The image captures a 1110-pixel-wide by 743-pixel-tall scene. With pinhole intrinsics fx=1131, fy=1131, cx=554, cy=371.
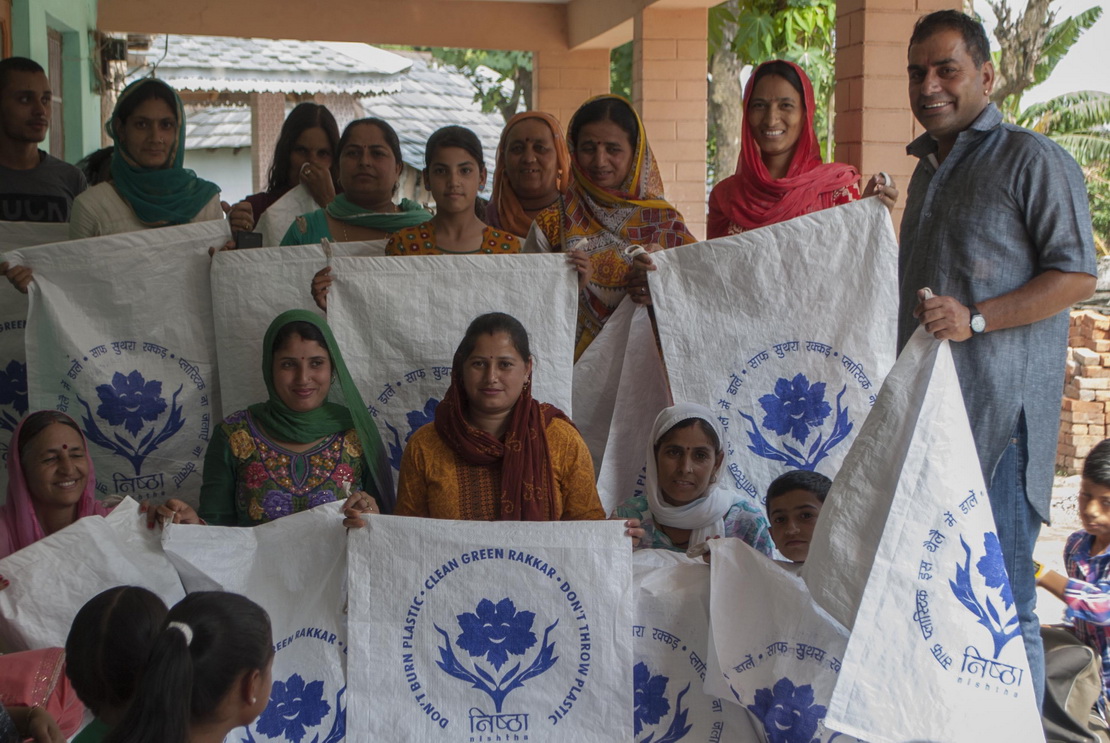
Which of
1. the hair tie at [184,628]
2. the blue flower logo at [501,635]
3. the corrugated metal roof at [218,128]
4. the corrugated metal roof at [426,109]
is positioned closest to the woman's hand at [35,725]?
the hair tie at [184,628]

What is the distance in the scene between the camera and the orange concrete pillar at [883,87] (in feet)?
16.0

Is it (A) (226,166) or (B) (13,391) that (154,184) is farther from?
(A) (226,166)

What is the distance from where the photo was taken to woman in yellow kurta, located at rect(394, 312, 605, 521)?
10.4ft

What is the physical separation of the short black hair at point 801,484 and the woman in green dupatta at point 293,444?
118 centimetres

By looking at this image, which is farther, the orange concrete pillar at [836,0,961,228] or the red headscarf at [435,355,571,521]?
the orange concrete pillar at [836,0,961,228]

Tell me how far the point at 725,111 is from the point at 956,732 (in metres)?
10.6

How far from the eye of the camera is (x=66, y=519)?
3160 mm

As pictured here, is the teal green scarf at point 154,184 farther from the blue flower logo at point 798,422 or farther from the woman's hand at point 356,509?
the blue flower logo at point 798,422

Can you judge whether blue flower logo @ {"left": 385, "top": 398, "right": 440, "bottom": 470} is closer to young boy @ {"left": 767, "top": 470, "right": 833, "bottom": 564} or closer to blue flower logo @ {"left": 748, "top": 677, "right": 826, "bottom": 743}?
young boy @ {"left": 767, "top": 470, "right": 833, "bottom": 564}

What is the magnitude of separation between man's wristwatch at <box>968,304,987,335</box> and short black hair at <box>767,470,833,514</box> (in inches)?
25.1

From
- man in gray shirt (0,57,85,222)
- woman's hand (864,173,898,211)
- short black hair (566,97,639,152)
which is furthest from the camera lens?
man in gray shirt (0,57,85,222)

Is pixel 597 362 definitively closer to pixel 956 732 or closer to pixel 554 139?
pixel 554 139

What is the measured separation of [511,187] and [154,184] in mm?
1283

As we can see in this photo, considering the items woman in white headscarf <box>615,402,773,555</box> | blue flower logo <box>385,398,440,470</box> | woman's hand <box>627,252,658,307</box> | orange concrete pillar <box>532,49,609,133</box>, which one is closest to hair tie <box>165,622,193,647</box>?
woman in white headscarf <box>615,402,773,555</box>
